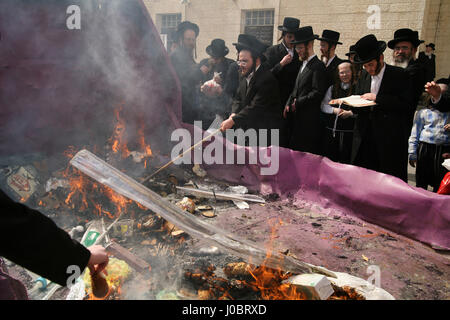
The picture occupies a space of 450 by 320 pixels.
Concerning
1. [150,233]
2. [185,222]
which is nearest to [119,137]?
[150,233]

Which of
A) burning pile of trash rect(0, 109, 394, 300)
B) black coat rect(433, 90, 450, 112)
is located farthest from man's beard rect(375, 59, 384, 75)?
burning pile of trash rect(0, 109, 394, 300)

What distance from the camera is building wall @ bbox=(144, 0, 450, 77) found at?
12.8 meters

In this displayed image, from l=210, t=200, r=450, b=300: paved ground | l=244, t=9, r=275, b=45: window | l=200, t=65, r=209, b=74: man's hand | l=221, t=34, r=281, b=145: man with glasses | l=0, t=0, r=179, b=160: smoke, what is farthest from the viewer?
l=244, t=9, r=275, b=45: window

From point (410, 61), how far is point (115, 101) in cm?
513

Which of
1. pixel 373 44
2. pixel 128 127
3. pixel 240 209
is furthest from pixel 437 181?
pixel 128 127

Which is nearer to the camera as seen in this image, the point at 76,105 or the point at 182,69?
the point at 76,105

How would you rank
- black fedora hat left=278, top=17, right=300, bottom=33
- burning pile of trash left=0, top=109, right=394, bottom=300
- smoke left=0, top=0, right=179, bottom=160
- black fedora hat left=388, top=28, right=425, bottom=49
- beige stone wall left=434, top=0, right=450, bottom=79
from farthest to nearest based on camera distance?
beige stone wall left=434, top=0, right=450, bottom=79 → black fedora hat left=278, top=17, right=300, bottom=33 → black fedora hat left=388, top=28, right=425, bottom=49 → smoke left=0, top=0, right=179, bottom=160 → burning pile of trash left=0, top=109, right=394, bottom=300

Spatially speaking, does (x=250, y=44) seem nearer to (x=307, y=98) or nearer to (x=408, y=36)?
(x=307, y=98)

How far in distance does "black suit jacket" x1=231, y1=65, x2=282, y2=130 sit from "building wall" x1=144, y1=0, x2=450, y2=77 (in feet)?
31.7

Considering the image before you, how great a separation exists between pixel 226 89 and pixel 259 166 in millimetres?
2508

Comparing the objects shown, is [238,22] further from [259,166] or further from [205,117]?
[259,166]

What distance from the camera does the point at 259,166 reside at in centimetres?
544

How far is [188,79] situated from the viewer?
24.9 ft

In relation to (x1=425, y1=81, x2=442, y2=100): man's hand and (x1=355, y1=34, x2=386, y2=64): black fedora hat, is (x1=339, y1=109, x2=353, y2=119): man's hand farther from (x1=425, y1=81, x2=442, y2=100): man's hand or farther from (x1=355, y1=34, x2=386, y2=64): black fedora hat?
(x1=425, y1=81, x2=442, y2=100): man's hand
